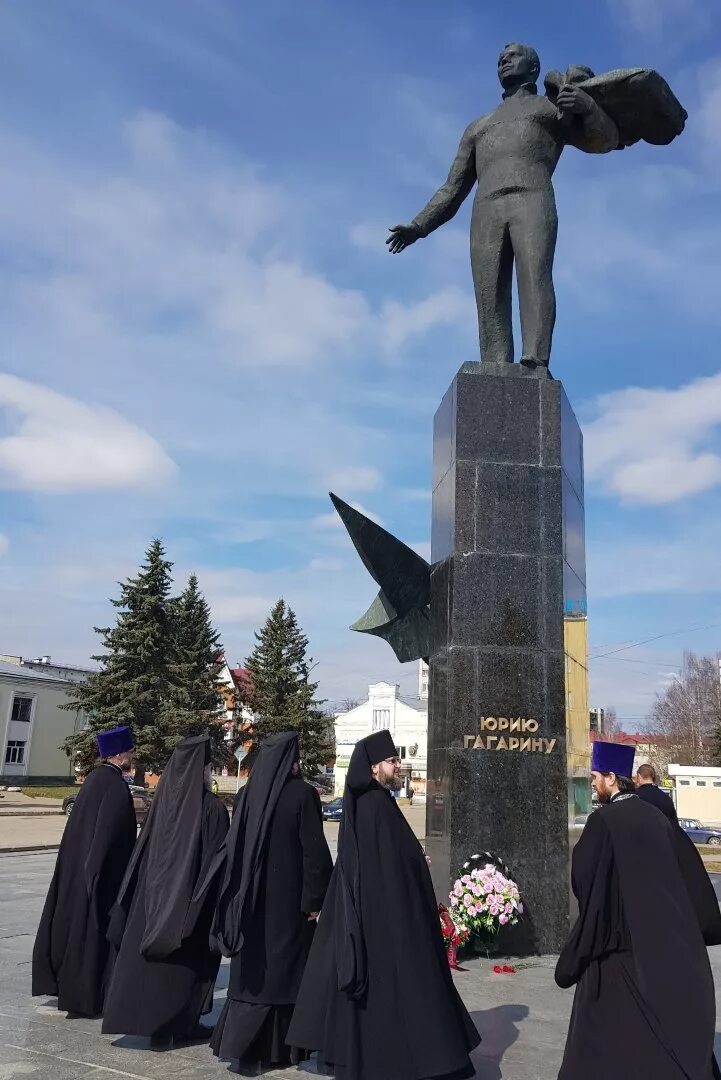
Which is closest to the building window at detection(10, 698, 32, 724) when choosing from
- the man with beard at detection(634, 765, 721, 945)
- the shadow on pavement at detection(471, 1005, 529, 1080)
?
the shadow on pavement at detection(471, 1005, 529, 1080)

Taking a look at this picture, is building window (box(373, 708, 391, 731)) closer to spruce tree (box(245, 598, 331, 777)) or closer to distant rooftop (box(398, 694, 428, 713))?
distant rooftop (box(398, 694, 428, 713))

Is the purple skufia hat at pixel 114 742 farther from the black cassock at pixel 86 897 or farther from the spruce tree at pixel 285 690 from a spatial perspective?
the spruce tree at pixel 285 690

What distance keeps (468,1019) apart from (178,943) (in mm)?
1601

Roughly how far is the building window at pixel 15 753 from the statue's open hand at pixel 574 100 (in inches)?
1972

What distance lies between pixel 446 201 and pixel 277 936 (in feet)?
25.7

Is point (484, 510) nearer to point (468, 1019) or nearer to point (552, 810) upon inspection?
point (552, 810)

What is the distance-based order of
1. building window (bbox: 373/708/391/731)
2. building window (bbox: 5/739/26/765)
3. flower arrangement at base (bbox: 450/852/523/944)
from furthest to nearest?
1. building window (bbox: 373/708/391/731)
2. building window (bbox: 5/739/26/765)
3. flower arrangement at base (bbox: 450/852/523/944)

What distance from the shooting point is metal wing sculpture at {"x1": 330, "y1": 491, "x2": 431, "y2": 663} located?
344 inches

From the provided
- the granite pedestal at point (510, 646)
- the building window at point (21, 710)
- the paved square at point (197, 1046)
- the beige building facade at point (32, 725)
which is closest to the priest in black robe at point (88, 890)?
the paved square at point (197, 1046)

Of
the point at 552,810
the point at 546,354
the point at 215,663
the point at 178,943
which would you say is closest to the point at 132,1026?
the point at 178,943

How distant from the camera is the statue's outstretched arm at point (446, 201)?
9.57 metres

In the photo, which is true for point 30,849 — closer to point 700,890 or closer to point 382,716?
point 700,890

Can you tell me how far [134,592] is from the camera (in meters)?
38.2

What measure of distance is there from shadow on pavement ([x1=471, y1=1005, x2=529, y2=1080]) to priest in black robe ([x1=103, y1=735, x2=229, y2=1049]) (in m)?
1.52
